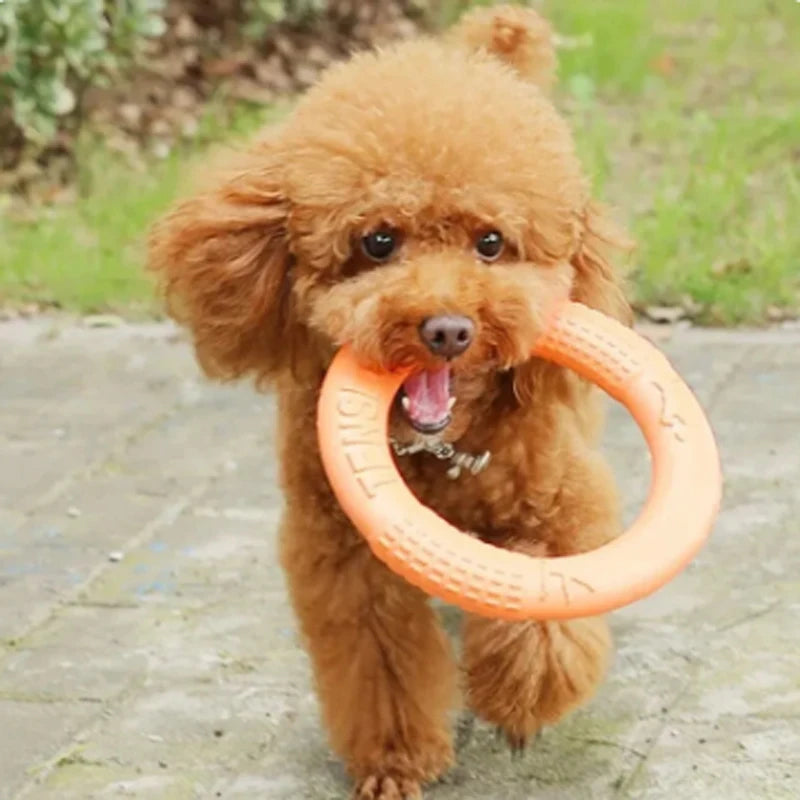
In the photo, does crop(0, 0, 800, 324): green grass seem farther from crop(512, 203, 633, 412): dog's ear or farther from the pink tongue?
the pink tongue

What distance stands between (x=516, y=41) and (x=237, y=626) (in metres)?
1.41

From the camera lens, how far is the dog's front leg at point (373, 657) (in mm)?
3371

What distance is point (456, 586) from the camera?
9.70ft

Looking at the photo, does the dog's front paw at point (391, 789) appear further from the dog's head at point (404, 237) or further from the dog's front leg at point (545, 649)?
the dog's head at point (404, 237)

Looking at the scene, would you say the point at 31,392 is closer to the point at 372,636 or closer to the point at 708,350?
the point at 708,350

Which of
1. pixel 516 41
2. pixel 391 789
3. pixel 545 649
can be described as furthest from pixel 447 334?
pixel 516 41

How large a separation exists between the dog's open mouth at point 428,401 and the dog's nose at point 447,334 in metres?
0.16

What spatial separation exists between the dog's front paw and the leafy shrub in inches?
→ 184

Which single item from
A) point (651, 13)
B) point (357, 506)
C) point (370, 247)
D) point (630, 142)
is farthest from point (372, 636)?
point (651, 13)

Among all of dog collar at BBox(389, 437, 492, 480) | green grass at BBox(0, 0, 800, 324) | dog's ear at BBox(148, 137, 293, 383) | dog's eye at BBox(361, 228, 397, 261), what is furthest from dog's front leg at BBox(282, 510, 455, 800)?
green grass at BBox(0, 0, 800, 324)

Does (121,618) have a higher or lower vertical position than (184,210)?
lower

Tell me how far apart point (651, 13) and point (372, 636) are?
664 centimetres

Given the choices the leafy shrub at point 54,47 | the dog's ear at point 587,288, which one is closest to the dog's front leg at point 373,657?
the dog's ear at point 587,288

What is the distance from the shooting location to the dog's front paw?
3344 mm
